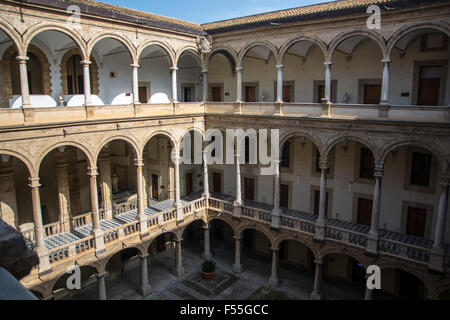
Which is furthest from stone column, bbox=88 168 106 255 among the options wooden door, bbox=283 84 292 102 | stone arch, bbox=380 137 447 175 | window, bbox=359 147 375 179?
window, bbox=359 147 375 179

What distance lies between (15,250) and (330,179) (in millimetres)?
18888

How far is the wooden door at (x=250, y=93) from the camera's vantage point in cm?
2262

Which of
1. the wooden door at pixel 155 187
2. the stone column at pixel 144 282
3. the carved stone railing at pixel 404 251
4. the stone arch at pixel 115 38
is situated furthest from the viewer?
the wooden door at pixel 155 187

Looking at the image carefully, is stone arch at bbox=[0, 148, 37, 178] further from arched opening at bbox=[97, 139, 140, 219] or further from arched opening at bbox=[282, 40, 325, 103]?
arched opening at bbox=[282, 40, 325, 103]

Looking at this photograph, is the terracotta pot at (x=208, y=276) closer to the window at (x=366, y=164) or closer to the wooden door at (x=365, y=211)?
the wooden door at (x=365, y=211)

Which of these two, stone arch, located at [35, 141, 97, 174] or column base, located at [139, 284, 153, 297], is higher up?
stone arch, located at [35, 141, 97, 174]

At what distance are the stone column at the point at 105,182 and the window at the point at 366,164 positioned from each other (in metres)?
13.8

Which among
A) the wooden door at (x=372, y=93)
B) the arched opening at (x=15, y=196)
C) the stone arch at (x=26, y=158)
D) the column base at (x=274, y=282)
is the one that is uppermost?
the wooden door at (x=372, y=93)

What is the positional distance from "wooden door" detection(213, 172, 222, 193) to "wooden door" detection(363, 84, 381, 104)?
35.4 feet

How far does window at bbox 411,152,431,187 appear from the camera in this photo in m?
16.8

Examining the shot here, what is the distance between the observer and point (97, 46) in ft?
61.8

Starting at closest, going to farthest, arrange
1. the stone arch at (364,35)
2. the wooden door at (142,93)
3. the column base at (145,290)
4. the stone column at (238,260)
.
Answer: the stone arch at (364,35) < the column base at (145,290) < the stone column at (238,260) < the wooden door at (142,93)

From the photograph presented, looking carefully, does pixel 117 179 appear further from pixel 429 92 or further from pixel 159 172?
pixel 429 92

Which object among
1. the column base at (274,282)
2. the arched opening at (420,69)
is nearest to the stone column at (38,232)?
the column base at (274,282)
